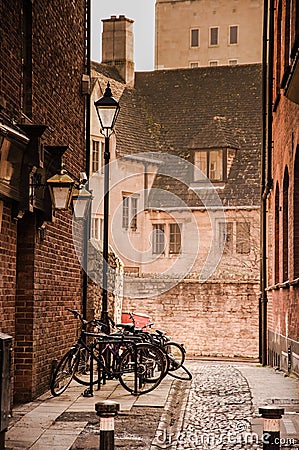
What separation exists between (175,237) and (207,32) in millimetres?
31546

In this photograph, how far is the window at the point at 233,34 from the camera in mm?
65550

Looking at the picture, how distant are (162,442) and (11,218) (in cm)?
380

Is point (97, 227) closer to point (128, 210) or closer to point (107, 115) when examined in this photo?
point (128, 210)

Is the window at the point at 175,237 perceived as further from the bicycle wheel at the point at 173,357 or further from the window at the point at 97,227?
the bicycle wheel at the point at 173,357

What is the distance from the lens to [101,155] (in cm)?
3766

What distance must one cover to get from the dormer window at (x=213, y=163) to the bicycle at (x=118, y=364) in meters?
23.9

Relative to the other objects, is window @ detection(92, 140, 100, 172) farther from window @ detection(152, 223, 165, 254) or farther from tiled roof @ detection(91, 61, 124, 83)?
tiled roof @ detection(91, 61, 124, 83)

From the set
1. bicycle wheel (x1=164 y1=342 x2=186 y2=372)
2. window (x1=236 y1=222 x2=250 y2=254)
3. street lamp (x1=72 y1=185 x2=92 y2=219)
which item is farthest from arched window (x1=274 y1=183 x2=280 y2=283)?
window (x1=236 y1=222 x2=250 y2=254)

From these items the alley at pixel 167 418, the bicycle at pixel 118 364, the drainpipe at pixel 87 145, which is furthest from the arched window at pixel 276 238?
the bicycle at pixel 118 364

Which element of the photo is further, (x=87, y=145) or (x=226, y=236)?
(x=226, y=236)

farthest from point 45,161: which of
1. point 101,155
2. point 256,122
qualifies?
point 256,122

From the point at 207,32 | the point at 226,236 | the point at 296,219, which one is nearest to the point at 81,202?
the point at 296,219

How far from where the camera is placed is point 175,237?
126 ft

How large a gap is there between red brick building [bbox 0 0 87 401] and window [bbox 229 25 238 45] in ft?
165
